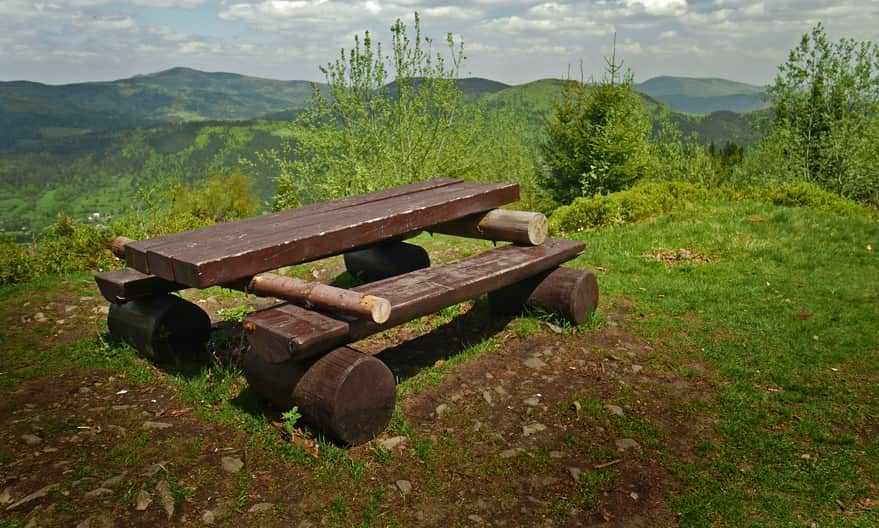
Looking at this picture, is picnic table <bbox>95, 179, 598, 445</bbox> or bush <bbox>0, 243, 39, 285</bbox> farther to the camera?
bush <bbox>0, 243, 39, 285</bbox>

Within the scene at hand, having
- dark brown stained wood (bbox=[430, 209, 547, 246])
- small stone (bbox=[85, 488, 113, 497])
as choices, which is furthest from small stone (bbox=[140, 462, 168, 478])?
dark brown stained wood (bbox=[430, 209, 547, 246])

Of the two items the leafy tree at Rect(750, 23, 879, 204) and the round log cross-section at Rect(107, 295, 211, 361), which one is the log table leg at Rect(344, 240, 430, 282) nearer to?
the round log cross-section at Rect(107, 295, 211, 361)

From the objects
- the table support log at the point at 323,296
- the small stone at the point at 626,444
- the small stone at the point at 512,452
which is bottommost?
the small stone at the point at 626,444

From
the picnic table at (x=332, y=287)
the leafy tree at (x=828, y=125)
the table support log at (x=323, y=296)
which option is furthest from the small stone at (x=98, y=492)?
the leafy tree at (x=828, y=125)

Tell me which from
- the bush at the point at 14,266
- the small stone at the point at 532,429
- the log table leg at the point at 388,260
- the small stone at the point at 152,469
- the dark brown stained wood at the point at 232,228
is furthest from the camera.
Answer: the bush at the point at 14,266

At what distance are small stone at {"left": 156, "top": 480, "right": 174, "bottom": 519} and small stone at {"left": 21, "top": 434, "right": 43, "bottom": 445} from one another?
1.24 m

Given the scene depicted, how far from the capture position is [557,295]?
620 centimetres

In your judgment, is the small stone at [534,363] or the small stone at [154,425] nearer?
the small stone at [154,425]

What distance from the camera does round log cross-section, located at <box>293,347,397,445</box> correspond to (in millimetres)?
3916

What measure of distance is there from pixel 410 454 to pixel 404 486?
384mm

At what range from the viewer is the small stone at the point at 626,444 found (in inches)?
165

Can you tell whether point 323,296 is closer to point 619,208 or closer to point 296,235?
point 296,235

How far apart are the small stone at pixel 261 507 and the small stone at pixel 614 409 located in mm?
2726

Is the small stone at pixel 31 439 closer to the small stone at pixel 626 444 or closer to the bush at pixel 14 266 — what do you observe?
the small stone at pixel 626 444
